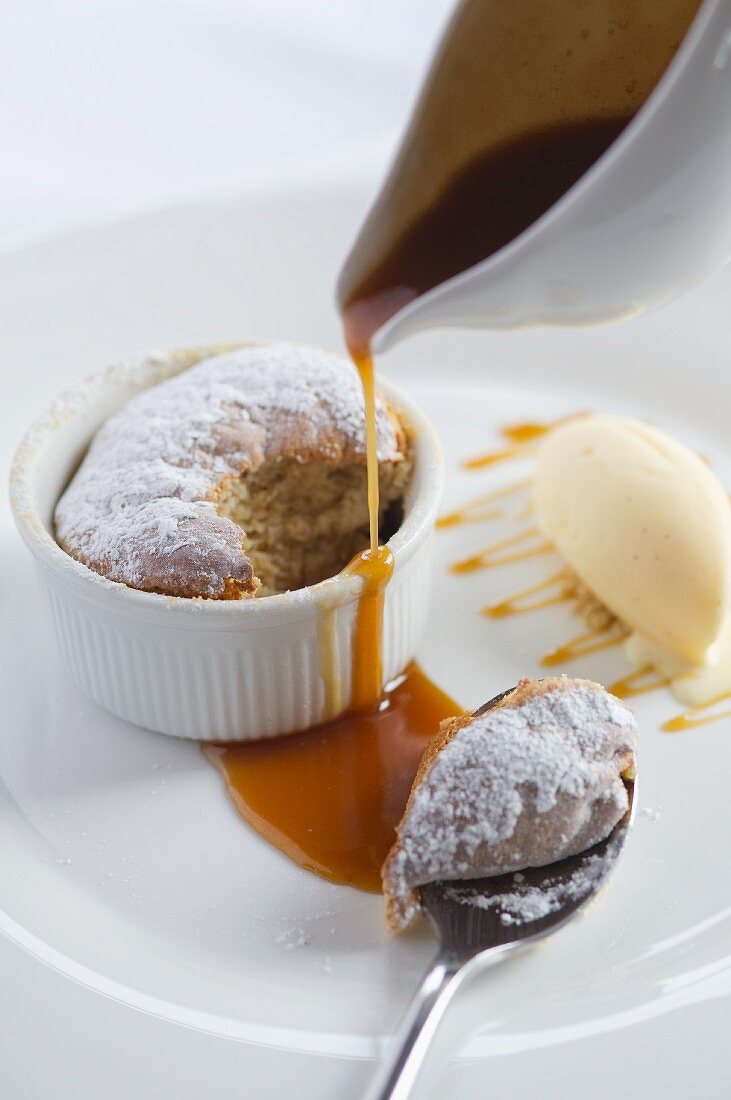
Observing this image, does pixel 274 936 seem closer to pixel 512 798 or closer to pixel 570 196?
pixel 512 798

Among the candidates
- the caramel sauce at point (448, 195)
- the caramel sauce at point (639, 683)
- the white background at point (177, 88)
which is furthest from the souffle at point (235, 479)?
the white background at point (177, 88)

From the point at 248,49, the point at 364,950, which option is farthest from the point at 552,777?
the point at 248,49

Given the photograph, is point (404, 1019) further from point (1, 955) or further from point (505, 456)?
point (505, 456)

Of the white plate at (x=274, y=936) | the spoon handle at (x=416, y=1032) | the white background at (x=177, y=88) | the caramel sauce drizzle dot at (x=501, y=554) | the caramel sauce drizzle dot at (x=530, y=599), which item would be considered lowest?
the white plate at (x=274, y=936)

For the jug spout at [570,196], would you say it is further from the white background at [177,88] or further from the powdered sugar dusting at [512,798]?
the white background at [177,88]

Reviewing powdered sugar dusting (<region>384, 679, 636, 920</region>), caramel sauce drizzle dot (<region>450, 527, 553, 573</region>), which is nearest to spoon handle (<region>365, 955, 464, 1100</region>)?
powdered sugar dusting (<region>384, 679, 636, 920</region>)
